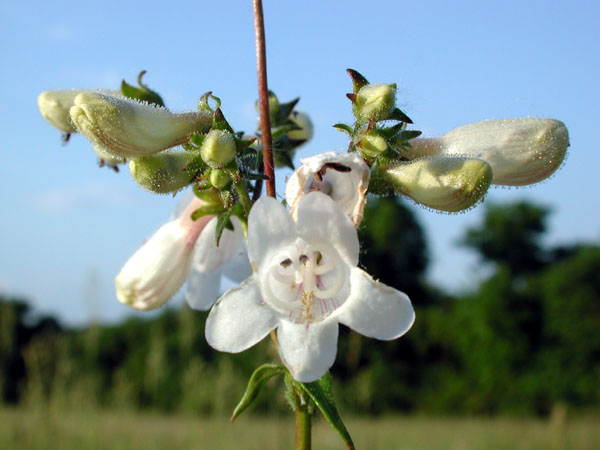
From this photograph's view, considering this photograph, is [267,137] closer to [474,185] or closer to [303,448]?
[474,185]

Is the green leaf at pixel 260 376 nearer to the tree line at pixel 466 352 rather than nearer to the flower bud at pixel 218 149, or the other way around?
the flower bud at pixel 218 149

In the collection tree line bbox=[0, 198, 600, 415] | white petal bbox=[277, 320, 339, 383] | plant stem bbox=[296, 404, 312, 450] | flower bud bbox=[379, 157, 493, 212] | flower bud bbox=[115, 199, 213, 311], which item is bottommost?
tree line bbox=[0, 198, 600, 415]

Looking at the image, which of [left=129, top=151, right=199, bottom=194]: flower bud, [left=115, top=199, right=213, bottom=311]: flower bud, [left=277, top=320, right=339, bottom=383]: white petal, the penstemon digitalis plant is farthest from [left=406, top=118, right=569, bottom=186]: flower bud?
[left=115, top=199, right=213, bottom=311]: flower bud

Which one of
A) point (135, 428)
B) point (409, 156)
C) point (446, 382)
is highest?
point (409, 156)

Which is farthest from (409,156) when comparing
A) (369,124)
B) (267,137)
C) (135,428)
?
(135,428)

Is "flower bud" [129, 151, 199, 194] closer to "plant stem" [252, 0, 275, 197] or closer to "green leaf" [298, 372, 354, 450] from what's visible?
"plant stem" [252, 0, 275, 197]

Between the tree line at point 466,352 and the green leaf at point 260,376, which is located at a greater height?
the green leaf at point 260,376

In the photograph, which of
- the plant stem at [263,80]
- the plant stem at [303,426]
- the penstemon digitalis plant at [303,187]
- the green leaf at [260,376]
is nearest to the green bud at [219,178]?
the penstemon digitalis plant at [303,187]

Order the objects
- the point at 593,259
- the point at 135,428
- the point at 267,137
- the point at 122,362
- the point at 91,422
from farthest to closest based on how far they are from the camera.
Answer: the point at 593,259, the point at 122,362, the point at 135,428, the point at 91,422, the point at 267,137
